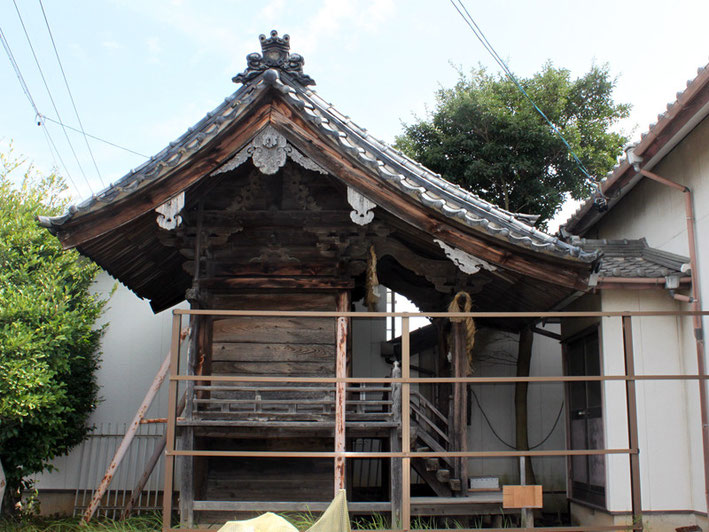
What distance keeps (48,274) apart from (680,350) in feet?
29.4

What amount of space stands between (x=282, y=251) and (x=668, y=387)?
17.1 ft

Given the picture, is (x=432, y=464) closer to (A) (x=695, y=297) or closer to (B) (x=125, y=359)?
(A) (x=695, y=297)

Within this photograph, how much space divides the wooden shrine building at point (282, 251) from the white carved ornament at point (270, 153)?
1cm

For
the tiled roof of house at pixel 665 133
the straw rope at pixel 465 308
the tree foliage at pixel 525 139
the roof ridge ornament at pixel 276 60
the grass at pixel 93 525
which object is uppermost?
the tree foliage at pixel 525 139

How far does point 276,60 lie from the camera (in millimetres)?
8500

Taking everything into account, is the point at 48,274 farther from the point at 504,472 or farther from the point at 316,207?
the point at 504,472

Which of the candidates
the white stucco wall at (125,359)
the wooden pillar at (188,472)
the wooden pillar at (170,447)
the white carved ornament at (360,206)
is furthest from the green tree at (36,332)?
the white carved ornament at (360,206)

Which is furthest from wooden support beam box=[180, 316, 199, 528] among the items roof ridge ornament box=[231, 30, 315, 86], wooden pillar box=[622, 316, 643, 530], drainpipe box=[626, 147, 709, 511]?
drainpipe box=[626, 147, 709, 511]

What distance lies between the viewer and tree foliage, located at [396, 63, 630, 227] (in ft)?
60.0

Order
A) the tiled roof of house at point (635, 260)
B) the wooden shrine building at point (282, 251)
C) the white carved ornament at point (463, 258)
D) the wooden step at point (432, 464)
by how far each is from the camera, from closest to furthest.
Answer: the wooden shrine building at point (282, 251) → the white carved ornament at point (463, 258) → the tiled roof of house at point (635, 260) → the wooden step at point (432, 464)

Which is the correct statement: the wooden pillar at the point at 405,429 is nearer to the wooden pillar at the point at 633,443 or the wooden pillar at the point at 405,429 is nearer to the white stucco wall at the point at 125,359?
the wooden pillar at the point at 633,443

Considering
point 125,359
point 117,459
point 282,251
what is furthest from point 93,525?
point 125,359

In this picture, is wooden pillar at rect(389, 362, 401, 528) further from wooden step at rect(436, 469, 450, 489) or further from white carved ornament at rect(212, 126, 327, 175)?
white carved ornament at rect(212, 126, 327, 175)

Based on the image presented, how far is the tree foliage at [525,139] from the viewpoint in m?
18.3
